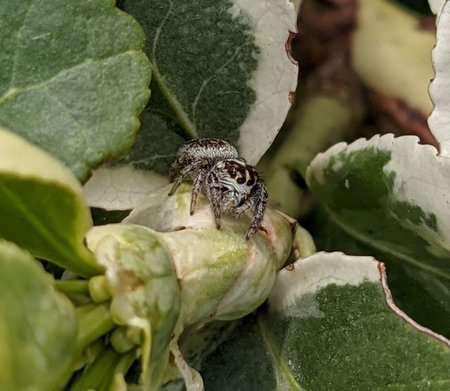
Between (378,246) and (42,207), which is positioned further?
(378,246)

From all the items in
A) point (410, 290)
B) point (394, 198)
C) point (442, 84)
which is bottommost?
point (410, 290)

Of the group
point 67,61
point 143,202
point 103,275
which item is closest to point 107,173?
point 143,202

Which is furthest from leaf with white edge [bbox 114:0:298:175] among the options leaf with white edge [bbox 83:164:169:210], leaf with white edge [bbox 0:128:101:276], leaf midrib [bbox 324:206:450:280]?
leaf with white edge [bbox 0:128:101:276]

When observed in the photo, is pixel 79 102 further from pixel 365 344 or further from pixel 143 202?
pixel 365 344

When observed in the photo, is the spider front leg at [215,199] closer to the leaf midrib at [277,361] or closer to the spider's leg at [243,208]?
the spider's leg at [243,208]

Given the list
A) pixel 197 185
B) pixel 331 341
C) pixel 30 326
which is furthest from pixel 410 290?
pixel 30 326

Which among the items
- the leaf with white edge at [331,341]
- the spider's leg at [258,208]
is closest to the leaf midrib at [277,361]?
the leaf with white edge at [331,341]

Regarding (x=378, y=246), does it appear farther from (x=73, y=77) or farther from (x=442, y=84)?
(x=73, y=77)
